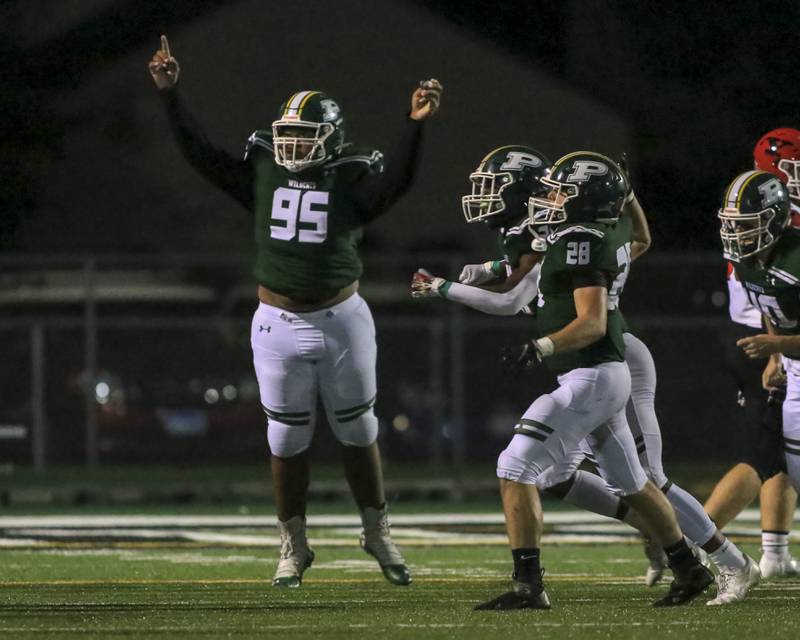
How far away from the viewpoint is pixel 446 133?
2984 cm

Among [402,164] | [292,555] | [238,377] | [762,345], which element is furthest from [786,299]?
[238,377]

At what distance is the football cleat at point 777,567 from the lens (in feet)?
31.2

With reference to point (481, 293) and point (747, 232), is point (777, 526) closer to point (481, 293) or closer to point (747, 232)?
point (747, 232)

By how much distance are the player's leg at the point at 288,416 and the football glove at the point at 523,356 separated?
1735 mm

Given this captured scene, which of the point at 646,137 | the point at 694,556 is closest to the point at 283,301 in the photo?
the point at 694,556

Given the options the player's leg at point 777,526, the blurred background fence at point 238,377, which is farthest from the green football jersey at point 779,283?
the blurred background fence at point 238,377

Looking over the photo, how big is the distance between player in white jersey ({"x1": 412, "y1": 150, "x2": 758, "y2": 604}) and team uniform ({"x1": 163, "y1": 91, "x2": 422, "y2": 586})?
2.05ft

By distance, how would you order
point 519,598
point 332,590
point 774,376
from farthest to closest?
1. point 774,376
2. point 332,590
3. point 519,598

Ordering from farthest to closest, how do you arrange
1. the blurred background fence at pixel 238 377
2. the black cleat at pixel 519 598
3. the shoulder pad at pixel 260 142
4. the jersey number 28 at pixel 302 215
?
the blurred background fence at pixel 238 377, the shoulder pad at pixel 260 142, the jersey number 28 at pixel 302 215, the black cleat at pixel 519 598

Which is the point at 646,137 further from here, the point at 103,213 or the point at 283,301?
the point at 283,301

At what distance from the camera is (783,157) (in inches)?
379

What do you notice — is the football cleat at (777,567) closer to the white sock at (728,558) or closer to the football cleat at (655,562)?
the football cleat at (655,562)

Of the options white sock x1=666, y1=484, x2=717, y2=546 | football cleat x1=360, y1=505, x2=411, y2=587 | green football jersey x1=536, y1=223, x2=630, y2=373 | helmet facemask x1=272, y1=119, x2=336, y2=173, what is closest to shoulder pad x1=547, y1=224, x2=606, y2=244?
green football jersey x1=536, y1=223, x2=630, y2=373

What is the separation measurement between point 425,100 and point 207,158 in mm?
1021
